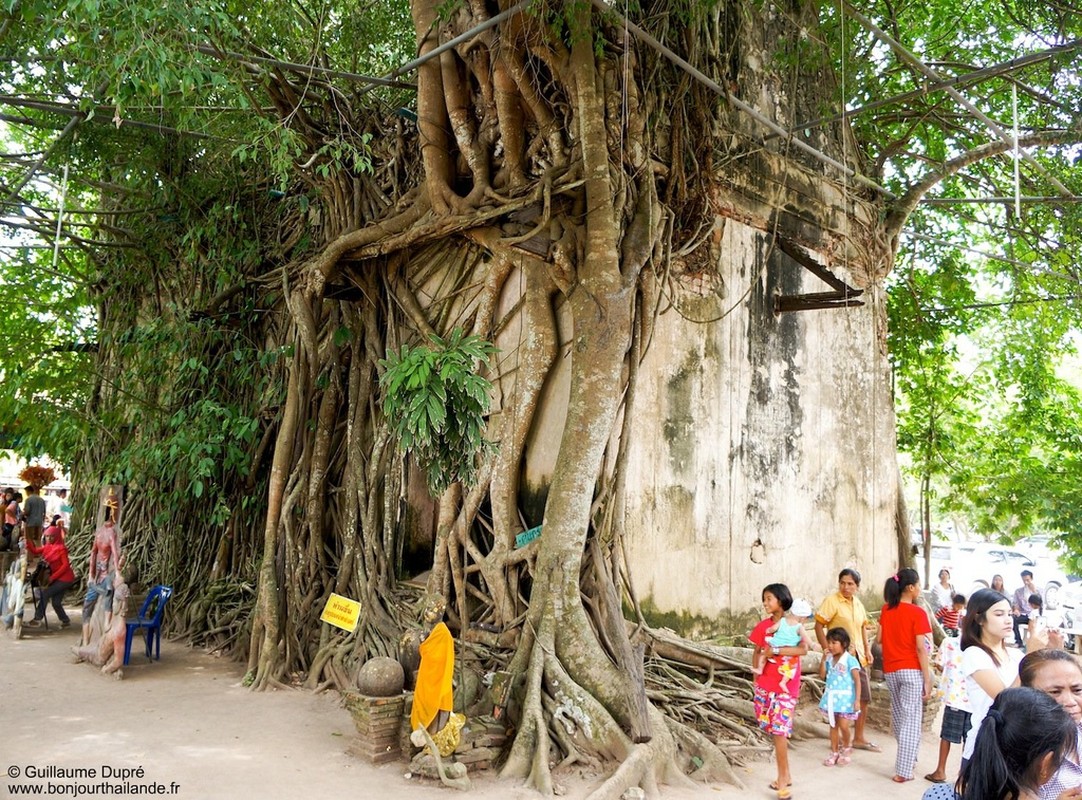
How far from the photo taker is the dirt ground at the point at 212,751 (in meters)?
4.20

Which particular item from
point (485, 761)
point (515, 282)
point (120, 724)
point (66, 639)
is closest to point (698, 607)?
point (485, 761)

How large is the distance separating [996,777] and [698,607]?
14.3 ft

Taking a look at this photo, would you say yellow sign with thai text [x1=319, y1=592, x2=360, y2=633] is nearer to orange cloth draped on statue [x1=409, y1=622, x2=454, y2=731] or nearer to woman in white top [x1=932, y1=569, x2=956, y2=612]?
orange cloth draped on statue [x1=409, y1=622, x2=454, y2=731]

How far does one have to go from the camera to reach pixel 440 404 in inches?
178

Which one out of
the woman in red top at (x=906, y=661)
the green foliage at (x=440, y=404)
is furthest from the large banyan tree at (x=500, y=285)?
the woman in red top at (x=906, y=661)

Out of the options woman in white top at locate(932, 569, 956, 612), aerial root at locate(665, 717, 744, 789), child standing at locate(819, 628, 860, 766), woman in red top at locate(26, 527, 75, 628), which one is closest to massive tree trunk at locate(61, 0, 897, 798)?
aerial root at locate(665, 717, 744, 789)

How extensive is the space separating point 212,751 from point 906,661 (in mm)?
4004

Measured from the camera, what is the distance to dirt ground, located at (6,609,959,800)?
4.20 meters

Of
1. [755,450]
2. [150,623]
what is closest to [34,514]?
[150,623]

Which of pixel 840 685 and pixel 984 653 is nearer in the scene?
pixel 984 653

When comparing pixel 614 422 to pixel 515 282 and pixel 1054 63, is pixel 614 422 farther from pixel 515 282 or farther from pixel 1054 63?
pixel 1054 63

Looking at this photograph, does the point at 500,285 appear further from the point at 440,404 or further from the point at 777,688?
the point at 777,688

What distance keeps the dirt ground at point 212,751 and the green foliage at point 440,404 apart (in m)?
1.63

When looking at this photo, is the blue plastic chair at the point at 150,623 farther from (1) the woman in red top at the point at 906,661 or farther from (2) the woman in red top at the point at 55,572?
(1) the woman in red top at the point at 906,661
